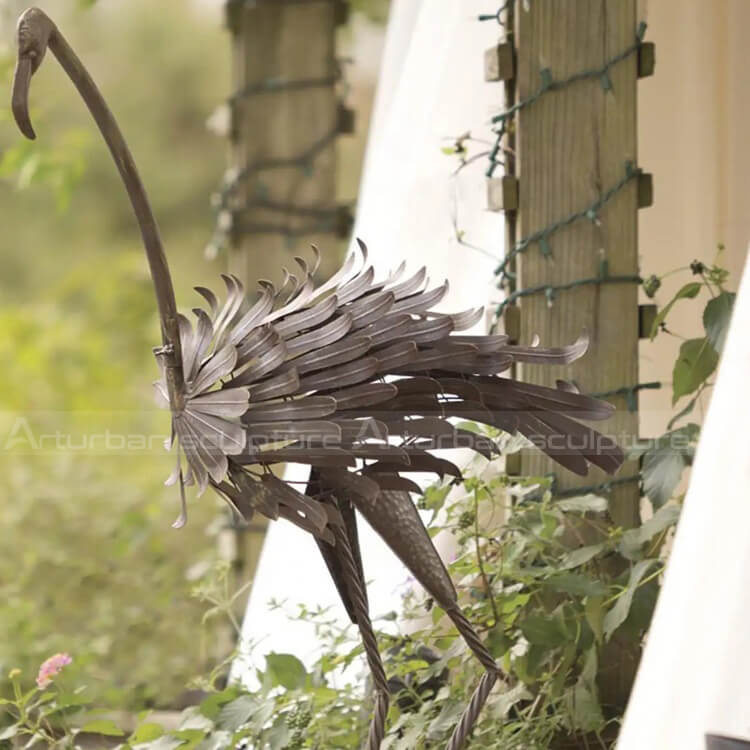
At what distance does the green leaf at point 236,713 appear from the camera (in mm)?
976

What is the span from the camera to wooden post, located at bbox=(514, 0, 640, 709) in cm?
107

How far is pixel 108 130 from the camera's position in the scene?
0.66m

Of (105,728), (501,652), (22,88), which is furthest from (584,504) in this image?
(22,88)

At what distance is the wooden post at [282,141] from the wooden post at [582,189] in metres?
0.89

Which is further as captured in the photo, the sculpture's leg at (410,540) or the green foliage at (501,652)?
the green foliage at (501,652)

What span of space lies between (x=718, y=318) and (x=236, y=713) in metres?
0.59

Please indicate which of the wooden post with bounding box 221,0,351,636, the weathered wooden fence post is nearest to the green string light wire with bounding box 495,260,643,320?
the weathered wooden fence post

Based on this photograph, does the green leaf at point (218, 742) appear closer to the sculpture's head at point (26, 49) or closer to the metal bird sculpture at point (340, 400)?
the metal bird sculpture at point (340, 400)

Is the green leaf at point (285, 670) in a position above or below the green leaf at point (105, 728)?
above

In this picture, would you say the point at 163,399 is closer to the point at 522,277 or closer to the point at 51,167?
the point at 522,277

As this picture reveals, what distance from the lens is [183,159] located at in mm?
2600

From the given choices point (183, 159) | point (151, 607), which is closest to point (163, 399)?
point (151, 607)

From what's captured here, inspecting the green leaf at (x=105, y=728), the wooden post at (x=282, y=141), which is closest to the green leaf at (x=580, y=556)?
the green leaf at (x=105, y=728)

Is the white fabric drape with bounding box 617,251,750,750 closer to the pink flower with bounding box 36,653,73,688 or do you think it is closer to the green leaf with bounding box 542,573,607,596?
the green leaf with bounding box 542,573,607,596
